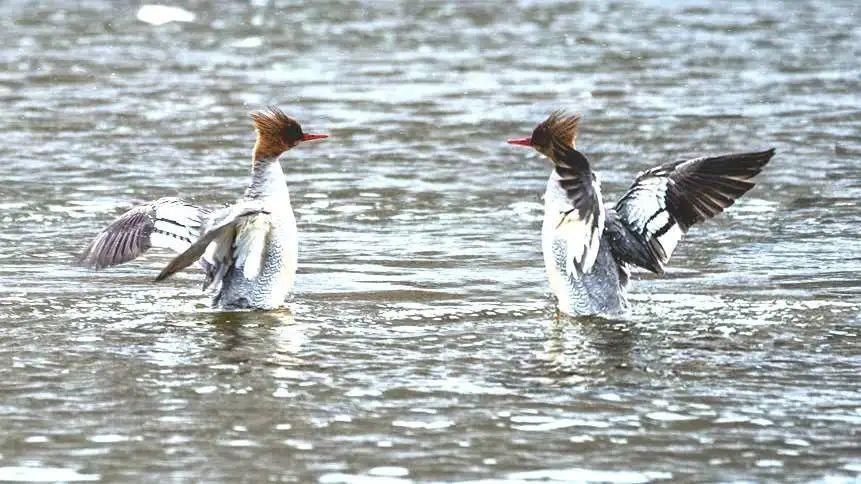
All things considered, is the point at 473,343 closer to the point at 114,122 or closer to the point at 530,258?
the point at 530,258

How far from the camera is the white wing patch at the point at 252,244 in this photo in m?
8.60

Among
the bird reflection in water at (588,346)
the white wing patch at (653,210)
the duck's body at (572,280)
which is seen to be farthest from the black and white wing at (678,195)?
the bird reflection in water at (588,346)

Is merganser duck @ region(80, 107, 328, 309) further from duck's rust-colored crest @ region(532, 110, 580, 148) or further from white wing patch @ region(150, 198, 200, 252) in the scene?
duck's rust-colored crest @ region(532, 110, 580, 148)

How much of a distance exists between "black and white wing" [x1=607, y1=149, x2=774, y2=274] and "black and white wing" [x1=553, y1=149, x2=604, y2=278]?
35cm

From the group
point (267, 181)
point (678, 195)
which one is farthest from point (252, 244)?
point (678, 195)

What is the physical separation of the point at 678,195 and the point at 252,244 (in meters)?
2.18

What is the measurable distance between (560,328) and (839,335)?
1309 mm

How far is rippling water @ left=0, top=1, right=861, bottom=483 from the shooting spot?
627 cm

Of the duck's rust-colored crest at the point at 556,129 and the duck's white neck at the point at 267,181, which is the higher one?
the duck's rust-colored crest at the point at 556,129

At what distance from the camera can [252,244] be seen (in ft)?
28.3

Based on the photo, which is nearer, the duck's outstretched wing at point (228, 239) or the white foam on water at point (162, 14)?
the duck's outstretched wing at point (228, 239)

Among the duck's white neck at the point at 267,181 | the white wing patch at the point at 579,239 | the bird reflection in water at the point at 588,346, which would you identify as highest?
the duck's white neck at the point at 267,181

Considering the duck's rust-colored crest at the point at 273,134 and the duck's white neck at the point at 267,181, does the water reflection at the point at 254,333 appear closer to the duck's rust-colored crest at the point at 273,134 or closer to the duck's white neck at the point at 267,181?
the duck's white neck at the point at 267,181

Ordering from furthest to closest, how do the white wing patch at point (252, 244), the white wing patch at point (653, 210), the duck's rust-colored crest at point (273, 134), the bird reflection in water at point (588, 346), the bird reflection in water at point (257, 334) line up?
the duck's rust-colored crest at point (273, 134) < the white wing patch at point (653, 210) < the white wing patch at point (252, 244) < the bird reflection in water at point (257, 334) < the bird reflection in water at point (588, 346)
